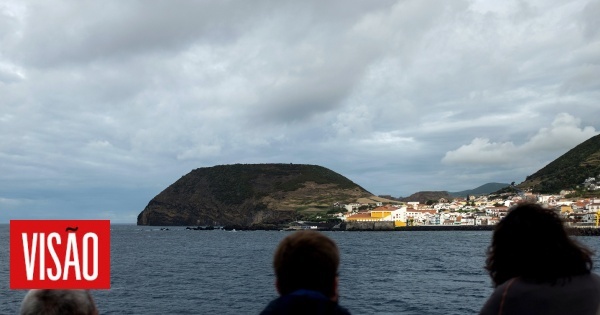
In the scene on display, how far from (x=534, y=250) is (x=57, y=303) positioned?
109 inches

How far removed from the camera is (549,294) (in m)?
3.12

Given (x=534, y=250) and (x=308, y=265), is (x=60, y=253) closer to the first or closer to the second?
(x=308, y=265)

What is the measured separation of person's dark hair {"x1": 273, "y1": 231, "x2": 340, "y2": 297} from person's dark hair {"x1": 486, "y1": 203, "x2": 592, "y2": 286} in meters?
1.09

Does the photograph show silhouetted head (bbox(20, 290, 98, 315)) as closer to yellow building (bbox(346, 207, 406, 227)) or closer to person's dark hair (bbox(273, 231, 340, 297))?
person's dark hair (bbox(273, 231, 340, 297))

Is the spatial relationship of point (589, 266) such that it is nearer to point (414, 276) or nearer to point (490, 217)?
point (414, 276)

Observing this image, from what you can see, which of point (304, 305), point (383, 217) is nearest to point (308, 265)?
point (304, 305)

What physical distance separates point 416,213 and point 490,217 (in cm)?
2414

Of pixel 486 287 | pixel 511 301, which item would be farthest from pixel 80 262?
pixel 486 287

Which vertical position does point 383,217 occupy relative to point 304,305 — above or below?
below

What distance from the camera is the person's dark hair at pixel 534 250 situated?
3244 millimetres

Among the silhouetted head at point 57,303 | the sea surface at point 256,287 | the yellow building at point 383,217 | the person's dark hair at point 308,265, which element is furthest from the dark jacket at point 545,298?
the yellow building at point 383,217

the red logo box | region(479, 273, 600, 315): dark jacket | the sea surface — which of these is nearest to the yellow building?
the sea surface

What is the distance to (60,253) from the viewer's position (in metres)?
4.04

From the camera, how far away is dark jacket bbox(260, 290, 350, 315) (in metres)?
2.85
